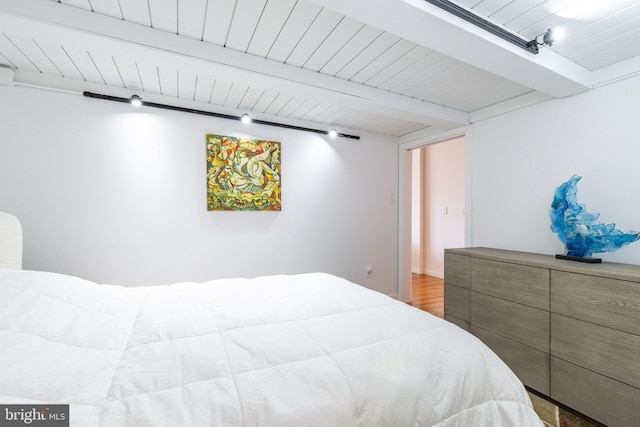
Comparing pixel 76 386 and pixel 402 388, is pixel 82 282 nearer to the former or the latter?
pixel 76 386

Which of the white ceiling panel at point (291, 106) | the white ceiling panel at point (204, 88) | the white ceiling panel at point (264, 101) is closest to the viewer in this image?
the white ceiling panel at point (204, 88)

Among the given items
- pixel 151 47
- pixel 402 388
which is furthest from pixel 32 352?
pixel 151 47

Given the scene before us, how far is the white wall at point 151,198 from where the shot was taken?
2254 millimetres

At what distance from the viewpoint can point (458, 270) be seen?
2.61 m

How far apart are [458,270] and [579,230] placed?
3.06ft

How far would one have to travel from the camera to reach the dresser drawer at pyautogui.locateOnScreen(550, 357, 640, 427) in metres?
1.56

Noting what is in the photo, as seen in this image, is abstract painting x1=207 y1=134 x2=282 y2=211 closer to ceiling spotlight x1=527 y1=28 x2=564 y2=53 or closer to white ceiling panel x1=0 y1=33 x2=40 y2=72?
white ceiling panel x1=0 y1=33 x2=40 y2=72

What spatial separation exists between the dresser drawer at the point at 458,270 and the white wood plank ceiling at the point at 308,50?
1417 millimetres

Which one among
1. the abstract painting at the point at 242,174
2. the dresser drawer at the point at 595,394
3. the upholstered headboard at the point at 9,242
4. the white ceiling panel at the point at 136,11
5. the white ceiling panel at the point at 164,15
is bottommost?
the dresser drawer at the point at 595,394

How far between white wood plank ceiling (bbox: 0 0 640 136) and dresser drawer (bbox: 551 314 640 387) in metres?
1.67

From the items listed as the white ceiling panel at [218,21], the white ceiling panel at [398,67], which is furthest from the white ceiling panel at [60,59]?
the white ceiling panel at [398,67]

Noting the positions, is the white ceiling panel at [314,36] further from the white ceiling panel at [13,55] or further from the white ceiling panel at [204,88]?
the white ceiling panel at [13,55]

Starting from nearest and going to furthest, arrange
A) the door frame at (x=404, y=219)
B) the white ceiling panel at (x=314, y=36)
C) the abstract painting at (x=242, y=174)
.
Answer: the white ceiling panel at (x=314, y=36) → the abstract painting at (x=242, y=174) → the door frame at (x=404, y=219)

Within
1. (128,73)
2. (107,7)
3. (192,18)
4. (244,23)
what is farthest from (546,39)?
(128,73)
